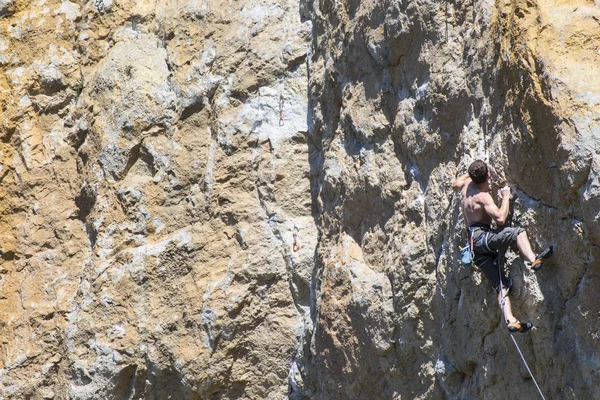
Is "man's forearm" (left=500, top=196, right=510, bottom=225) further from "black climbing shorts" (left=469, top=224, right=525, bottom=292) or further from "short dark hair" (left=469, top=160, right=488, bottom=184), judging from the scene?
"short dark hair" (left=469, top=160, right=488, bottom=184)

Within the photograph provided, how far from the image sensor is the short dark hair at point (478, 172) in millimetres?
5980

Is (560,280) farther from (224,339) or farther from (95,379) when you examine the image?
(95,379)

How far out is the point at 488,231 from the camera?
19.5 feet

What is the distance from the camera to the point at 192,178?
30.4 feet

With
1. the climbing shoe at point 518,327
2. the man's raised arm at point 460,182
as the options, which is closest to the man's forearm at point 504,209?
the man's raised arm at point 460,182

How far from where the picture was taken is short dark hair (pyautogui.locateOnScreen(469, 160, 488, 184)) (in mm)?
5980

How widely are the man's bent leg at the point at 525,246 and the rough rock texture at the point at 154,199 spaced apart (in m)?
3.17

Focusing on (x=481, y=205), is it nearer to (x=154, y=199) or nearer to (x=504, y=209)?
(x=504, y=209)

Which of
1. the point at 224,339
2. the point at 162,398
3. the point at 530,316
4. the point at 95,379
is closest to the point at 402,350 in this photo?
the point at 530,316

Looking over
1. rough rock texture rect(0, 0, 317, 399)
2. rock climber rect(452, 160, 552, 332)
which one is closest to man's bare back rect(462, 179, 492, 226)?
rock climber rect(452, 160, 552, 332)

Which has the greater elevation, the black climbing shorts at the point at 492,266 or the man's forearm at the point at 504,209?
the man's forearm at the point at 504,209

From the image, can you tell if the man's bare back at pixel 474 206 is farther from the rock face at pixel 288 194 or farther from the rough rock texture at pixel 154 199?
the rough rock texture at pixel 154 199

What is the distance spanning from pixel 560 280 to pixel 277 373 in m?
3.91

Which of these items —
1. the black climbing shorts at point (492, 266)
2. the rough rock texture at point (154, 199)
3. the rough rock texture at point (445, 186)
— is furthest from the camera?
the rough rock texture at point (154, 199)
